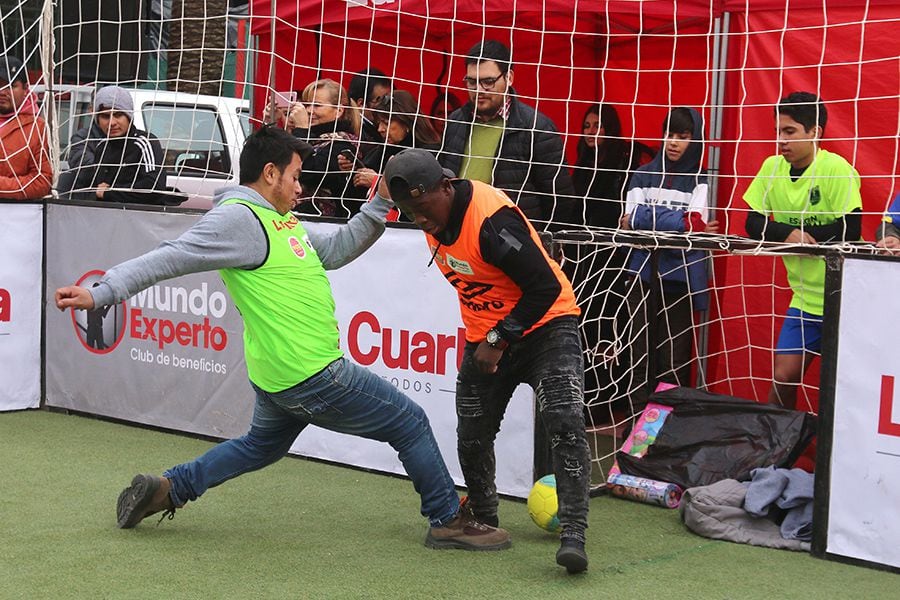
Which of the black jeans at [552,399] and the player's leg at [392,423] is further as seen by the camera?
the player's leg at [392,423]

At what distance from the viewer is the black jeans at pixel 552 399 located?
16.6ft

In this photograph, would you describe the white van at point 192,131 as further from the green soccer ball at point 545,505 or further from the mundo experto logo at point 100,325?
the green soccer ball at point 545,505

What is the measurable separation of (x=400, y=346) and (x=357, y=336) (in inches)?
13.1

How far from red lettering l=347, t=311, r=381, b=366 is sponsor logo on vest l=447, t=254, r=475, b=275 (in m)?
1.95

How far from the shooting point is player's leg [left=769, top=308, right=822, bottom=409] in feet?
21.7

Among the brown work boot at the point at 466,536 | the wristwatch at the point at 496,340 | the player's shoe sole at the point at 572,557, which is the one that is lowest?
the brown work boot at the point at 466,536

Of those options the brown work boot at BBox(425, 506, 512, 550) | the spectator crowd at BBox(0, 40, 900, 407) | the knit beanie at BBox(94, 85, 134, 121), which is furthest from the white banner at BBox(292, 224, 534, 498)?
the knit beanie at BBox(94, 85, 134, 121)

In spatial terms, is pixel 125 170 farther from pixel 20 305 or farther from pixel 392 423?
pixel 392 423

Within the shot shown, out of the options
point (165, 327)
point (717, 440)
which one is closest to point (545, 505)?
point (717, 440)

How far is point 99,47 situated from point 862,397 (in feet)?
22.6

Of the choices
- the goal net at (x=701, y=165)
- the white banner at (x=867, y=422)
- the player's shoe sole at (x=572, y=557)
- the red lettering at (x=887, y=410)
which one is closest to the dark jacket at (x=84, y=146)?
the goal net at (x=701, y=165)

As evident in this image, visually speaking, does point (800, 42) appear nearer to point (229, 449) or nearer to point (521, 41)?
point (521, 41)

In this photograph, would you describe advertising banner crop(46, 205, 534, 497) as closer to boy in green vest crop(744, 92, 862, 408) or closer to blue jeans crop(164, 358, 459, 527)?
blue jeans crop(164, 358, 459, 527)

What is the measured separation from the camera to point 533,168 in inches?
283
